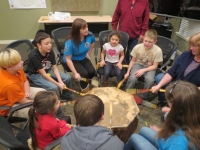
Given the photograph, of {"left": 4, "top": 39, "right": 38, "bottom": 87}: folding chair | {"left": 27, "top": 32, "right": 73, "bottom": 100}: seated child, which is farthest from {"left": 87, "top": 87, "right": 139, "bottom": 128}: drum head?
{"left": 4, "top": 39, "right": 38, "bottom": 87}: folding chair

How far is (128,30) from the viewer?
3020mm

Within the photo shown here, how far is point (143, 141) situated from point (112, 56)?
5.21 feet

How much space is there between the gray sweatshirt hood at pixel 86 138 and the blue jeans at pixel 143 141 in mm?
336

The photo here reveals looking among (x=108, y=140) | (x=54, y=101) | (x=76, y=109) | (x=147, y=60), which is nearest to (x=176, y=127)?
(x=108, y=140)

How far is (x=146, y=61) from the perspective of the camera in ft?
8.59

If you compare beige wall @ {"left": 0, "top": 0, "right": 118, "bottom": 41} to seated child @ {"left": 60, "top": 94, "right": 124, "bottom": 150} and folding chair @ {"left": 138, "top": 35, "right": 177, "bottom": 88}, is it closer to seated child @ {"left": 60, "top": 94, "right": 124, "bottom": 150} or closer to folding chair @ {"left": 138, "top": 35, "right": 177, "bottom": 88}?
folding chair @ {"left": 138, "top": 35, "right": 177, "bottom": 88}

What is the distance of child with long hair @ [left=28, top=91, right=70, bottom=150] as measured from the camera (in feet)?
4.58

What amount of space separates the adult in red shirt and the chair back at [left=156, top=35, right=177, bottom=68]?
36 cm

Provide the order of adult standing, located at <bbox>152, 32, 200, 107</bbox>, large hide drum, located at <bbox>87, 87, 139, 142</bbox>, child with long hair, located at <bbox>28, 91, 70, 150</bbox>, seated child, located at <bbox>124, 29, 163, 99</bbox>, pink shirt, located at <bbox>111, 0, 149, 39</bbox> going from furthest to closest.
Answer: pink shirt, located at <bbox>111, 0, 149, 39</bbox> → seated child, located at <bbox>124, 29, 163, 99</bbox> → adult standing, located at <bbox>152, 32, 200, 107</bbox> → large hide drum, located at <bbox>87, 87, 139, 142</bbox> → child with long hair, located at <bbox>28, 91, 70, 150</bbox>

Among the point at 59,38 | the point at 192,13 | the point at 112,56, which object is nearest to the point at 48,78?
the point at 59,38

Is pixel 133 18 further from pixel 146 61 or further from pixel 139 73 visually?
pixel 139 73

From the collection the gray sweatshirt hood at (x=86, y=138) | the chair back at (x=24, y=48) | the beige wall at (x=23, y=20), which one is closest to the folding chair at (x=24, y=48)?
the chair back at (x=24, y=48)

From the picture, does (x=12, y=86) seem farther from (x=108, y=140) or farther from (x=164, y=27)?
(x=164, y=27)

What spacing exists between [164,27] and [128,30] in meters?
1.09
